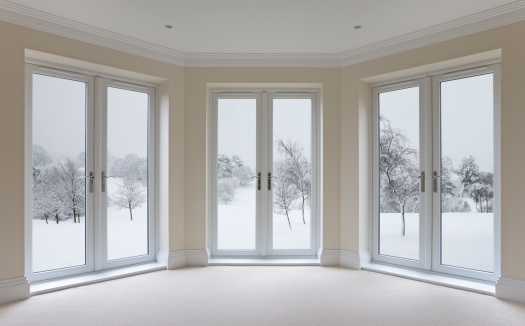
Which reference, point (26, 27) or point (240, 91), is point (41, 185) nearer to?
point (26, 27)

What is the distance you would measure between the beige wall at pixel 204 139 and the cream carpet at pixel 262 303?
67cm

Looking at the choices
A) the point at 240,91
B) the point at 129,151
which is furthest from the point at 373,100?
the point at 129,151

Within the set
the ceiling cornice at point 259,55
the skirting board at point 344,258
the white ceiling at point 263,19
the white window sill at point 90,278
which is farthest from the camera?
the skirting board at point 344,258

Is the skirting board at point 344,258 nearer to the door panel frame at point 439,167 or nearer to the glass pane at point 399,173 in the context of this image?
the glass pane at point 399,173

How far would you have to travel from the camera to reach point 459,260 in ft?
12.6

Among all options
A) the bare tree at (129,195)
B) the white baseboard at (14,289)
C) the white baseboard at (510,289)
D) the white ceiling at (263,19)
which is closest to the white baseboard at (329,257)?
the white baseboard at (510,289)

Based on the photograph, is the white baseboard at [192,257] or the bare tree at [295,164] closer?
the white baseboard at [192,257]

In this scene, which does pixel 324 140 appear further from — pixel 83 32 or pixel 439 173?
pixel 83 32

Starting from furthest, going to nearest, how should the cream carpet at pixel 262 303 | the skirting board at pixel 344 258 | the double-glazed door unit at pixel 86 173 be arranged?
the skirting board at pixel 344 258, the double-glazed door unit at pixel 86 173, the cream carpet at pixel 262 303

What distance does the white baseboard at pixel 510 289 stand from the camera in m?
3.20

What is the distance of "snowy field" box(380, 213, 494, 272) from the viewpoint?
3.65 metres

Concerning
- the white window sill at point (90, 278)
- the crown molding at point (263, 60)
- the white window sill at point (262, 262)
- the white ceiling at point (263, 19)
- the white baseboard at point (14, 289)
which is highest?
the white ceiling at point (263, 19)

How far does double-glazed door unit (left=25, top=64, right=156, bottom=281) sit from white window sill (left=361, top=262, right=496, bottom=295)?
2.85 metres

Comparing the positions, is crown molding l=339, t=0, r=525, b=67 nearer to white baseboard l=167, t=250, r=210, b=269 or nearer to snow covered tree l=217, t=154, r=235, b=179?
snow covered tree l=217, t=154, r=235, b=179
